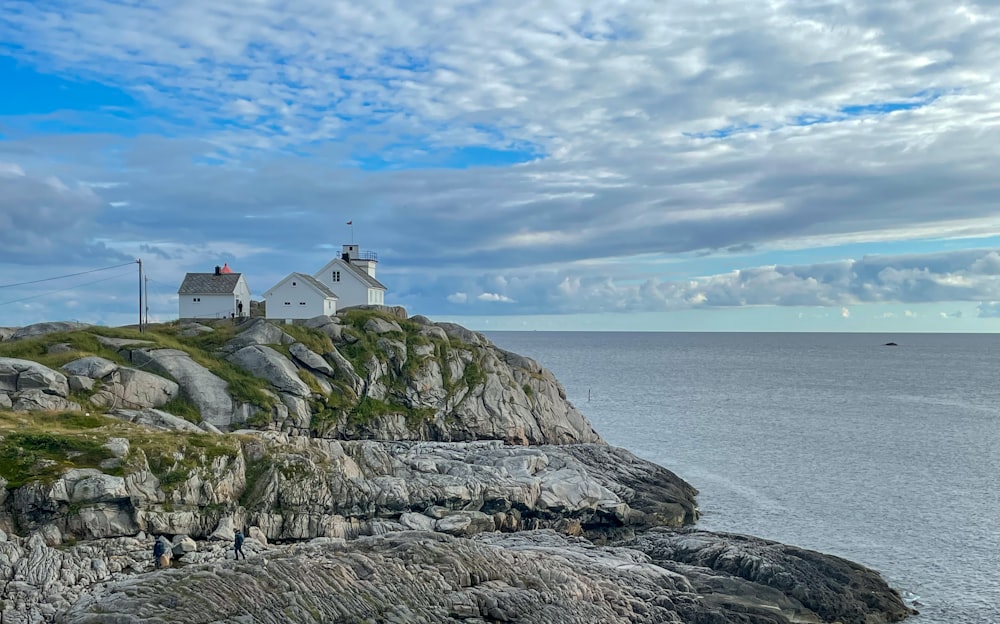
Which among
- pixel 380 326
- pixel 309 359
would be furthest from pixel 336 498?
pixel 380 326

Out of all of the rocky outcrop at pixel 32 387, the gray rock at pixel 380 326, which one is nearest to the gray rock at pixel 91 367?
the rocky outcrop at pixel 32 387

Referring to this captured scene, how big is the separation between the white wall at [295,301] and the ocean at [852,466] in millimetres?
31285

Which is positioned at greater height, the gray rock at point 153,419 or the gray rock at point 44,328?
the gray rock at point 44,328

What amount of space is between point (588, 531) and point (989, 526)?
81.0 feet

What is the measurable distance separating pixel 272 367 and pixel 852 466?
47422 millimetres

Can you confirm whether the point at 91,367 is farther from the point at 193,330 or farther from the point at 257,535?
the point at 257,535

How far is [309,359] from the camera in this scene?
64.4 meters

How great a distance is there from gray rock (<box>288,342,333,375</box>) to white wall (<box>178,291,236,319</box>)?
50.4 ft

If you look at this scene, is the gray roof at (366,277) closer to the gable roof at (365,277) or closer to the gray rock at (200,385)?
the gable roof at (365,277)

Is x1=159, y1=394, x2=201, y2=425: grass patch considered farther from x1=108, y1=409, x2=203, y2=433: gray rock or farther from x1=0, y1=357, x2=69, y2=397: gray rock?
x1=0, y1=357, x2=69, y2=397: gray rock

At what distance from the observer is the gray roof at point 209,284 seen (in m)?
77.0

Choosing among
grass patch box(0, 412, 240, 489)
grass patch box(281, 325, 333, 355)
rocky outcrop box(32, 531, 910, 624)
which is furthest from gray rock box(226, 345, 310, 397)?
rocky outcrop box(32, 531, 910, 624)

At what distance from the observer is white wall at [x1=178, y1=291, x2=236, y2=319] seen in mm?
77000

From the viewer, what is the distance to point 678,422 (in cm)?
9712
